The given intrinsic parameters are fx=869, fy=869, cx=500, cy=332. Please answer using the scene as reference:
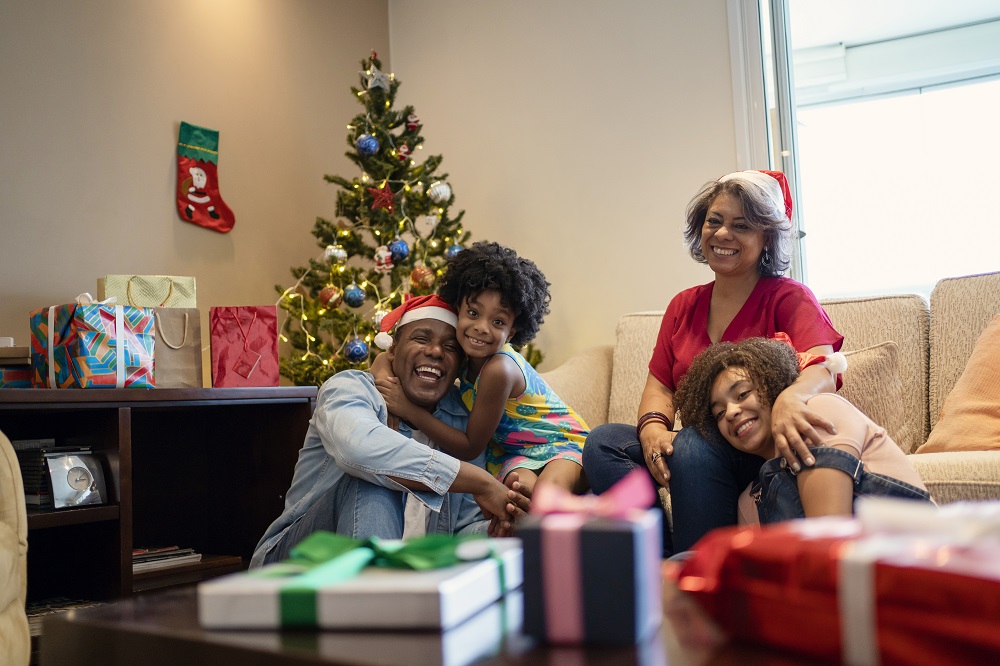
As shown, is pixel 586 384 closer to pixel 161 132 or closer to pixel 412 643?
pixel 161 132

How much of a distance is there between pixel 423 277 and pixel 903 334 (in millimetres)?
1555

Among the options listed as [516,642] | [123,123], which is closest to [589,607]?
[516,642]

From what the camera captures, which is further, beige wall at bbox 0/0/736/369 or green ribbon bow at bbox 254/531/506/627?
beige wall at bbox 0/0/736/369

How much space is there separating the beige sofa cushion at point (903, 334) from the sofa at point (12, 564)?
6.78 feet

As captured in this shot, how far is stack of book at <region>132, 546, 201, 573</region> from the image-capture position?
7.89 feet

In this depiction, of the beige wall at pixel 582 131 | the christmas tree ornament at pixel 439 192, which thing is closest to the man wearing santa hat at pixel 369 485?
the christmas tree ornament at pixel 439 192

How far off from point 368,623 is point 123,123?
2.67 meters

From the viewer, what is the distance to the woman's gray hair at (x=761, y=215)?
2.03 m

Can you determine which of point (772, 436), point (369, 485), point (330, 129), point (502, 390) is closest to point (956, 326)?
point (772, 436)

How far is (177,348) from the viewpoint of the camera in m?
2.45

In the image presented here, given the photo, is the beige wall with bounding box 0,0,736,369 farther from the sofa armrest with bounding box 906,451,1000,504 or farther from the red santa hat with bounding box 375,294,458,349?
the sofa armrest with bounding box 906,451,1000,504

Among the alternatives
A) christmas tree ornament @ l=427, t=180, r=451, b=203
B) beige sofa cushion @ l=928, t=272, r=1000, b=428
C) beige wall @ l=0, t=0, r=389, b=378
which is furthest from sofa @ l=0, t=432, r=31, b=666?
beige sofa cushion @ l=928, t=272, r=1000, b=428

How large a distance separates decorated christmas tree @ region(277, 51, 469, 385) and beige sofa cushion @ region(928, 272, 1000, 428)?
5.33 feet

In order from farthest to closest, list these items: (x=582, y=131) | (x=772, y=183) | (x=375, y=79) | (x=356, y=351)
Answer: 1. (x=582, y=131)
2. (x=375, y=79)
3. (x=356, y=351)
4. (x=772, y=183)
